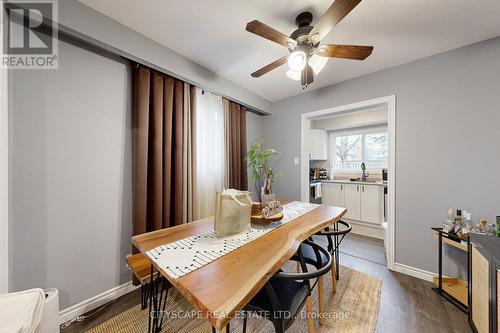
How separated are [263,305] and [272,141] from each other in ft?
8.90

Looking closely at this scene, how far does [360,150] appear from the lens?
4.05 meters

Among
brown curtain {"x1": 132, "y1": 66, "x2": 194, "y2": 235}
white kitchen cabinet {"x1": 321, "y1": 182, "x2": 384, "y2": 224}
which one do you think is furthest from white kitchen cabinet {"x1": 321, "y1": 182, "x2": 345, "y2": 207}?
brown curtain {"x1": 132, "y1": 66, "x2": 194, "y2": 235}

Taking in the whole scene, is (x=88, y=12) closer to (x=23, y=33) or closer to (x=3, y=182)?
(x=23, y=33)

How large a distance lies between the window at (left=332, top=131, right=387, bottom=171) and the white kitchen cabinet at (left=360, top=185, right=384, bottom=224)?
73 centimetres

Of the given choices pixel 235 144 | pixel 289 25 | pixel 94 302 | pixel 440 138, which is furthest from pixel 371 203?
pixel 94 302

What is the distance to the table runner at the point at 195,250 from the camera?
778 mm

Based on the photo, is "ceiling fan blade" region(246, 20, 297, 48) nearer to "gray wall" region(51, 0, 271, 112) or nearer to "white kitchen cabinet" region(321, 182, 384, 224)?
"gray wall" region(51, 0, 271, 112)

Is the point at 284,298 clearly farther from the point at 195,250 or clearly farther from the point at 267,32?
the point at 267,32

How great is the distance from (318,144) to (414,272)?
2.59 m

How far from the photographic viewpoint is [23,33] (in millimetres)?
1308

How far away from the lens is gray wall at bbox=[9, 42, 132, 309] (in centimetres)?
128

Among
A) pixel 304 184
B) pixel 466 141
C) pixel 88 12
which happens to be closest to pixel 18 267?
pixel 88 12

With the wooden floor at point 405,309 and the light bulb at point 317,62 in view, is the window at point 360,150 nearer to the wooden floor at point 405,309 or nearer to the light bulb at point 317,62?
the wooden floor at point 405,309

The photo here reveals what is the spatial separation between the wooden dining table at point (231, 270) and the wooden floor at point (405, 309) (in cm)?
102
